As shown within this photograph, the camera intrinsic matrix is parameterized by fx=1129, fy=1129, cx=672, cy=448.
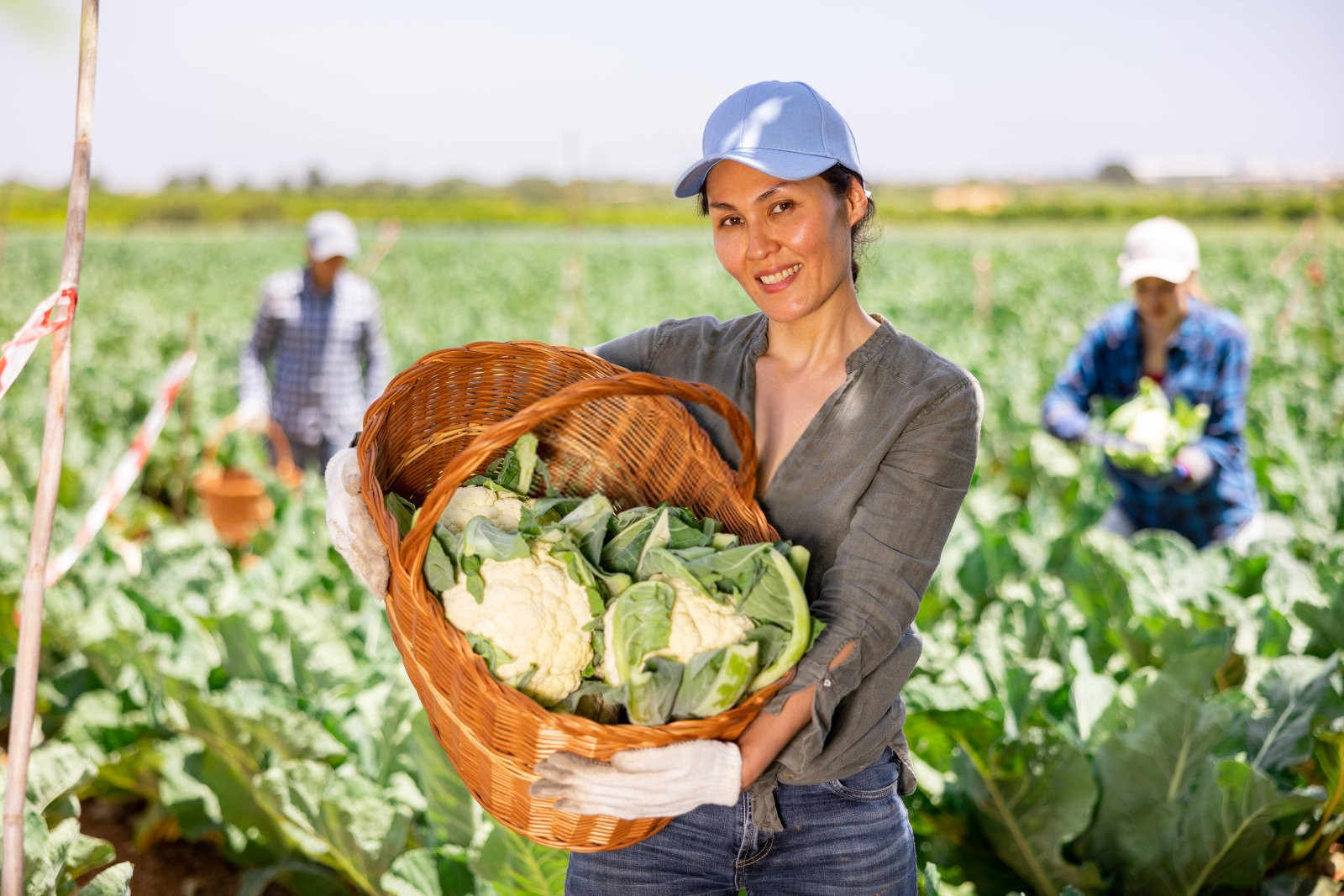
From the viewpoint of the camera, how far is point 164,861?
336 centimetres

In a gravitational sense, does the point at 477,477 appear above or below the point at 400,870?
above

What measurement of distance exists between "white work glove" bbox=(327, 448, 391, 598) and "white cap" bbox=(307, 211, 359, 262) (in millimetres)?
3888

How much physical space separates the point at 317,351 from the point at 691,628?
4.60 meters

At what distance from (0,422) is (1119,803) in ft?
24.0

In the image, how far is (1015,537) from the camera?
4.49 metres

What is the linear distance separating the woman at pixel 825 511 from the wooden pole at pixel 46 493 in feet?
1.34

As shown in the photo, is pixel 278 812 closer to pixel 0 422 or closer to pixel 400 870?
pixel 400 870

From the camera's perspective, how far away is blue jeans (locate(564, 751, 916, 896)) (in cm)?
181

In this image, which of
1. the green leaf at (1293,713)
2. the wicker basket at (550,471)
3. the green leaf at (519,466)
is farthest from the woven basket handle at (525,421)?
the green leaf at (1293,713)

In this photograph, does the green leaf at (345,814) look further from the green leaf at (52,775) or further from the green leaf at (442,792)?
the green leaf at (52,775)

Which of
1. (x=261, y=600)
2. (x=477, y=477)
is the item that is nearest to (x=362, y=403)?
(x=261, y=600)

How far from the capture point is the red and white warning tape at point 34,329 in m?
1.75

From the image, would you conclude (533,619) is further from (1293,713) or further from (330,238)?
(330,238)

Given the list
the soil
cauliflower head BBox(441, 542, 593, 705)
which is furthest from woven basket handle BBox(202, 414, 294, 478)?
cauliflower head BBox(441, 542, 593, 705)
